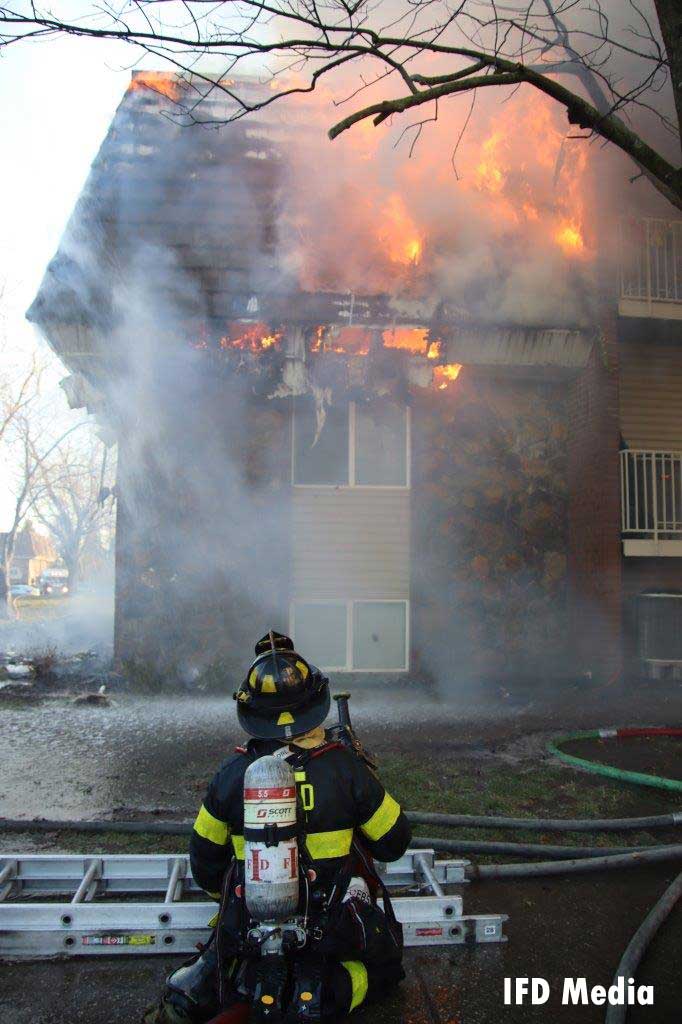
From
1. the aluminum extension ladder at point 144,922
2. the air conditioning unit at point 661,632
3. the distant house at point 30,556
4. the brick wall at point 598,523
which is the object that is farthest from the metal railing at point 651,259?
the distant house at point 30,556

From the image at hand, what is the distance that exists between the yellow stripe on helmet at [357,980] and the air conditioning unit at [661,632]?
7.26 meters

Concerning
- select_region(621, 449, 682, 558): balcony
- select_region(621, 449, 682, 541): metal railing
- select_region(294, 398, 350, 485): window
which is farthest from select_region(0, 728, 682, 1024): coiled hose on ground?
select_region(294, 398, 350, 485): window

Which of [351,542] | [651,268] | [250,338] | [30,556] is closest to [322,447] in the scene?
[351,542]

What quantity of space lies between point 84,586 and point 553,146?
144 feet

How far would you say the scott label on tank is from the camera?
257 centimetres

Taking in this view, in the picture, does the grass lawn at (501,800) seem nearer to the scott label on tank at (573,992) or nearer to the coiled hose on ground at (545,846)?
the coiled hose on ground at (545,846)

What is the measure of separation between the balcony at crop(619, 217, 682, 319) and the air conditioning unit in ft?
11.8

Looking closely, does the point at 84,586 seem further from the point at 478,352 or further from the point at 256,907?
the point at 256,907

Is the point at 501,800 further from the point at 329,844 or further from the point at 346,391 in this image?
the point at 346,391

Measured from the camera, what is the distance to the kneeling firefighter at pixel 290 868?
77.4 inches

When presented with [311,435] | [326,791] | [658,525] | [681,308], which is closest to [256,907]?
[326,791]

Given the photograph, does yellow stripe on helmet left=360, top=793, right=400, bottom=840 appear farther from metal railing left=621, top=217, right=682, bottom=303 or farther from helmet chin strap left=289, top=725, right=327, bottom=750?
metal railing left=621, top=217, right=682, bottom=303

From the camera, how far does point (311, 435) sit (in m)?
8.68

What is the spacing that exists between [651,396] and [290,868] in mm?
9530
